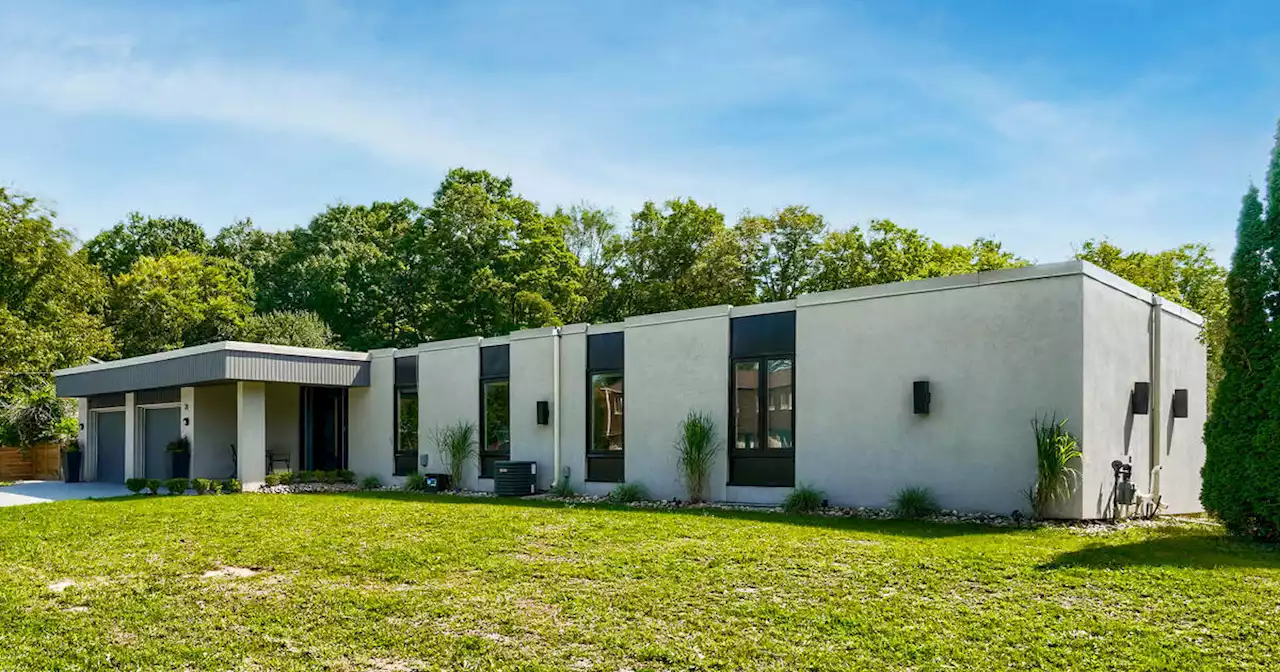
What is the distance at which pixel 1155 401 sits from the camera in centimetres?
1139

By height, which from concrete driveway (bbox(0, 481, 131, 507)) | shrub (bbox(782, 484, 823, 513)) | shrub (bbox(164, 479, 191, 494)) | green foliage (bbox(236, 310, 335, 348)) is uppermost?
green foliage (bbox(236, 310, 335, 348))

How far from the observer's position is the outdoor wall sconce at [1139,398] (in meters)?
10.9

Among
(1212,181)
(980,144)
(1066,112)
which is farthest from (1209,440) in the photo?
(1212,181)

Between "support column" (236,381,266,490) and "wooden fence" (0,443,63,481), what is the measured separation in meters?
7.99

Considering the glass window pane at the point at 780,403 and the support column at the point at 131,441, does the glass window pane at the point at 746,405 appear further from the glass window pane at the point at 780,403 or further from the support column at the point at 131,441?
the support column at the point at 131,441

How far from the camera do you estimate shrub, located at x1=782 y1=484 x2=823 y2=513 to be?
1157 cm

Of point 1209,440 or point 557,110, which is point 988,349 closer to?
point 1209,440

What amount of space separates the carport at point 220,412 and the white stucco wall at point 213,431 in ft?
0.07

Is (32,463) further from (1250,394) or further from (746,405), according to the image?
(1250,394)

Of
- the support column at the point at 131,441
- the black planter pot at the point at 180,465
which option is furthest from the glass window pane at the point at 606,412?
the support column at the point at 131,441

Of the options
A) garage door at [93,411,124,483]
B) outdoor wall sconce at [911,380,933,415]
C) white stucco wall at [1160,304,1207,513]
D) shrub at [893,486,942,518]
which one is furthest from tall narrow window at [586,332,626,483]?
garage door at [93,411,124,483]

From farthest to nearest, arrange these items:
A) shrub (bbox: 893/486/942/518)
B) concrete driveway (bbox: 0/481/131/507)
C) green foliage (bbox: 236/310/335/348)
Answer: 1. green foliage (bbox: 236/310/335/348)
2. concrete driveway (bbox: 0/481/131/507)
3. shrub (bbox: 893/486/942/518)

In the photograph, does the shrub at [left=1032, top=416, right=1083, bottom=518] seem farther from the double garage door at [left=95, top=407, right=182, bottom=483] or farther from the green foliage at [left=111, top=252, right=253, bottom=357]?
the green foliage at [left=111, top=252, right=253, bottom=357]

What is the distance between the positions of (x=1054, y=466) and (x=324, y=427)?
15.4 m
